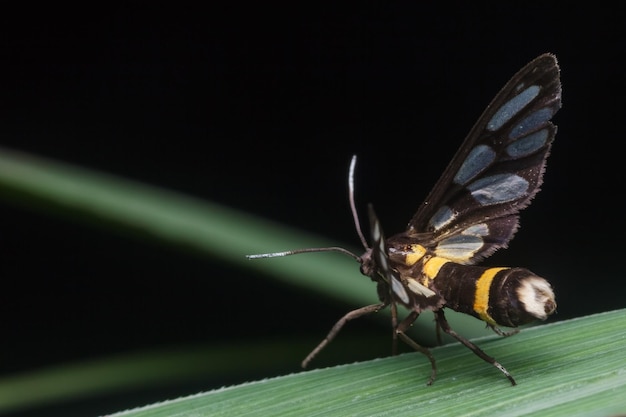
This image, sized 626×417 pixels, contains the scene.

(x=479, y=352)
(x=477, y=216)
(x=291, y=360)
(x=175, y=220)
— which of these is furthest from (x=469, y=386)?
(x=291, y=360)

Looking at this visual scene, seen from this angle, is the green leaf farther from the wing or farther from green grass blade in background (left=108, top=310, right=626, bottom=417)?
the wing

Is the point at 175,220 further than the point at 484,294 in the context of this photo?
Yes

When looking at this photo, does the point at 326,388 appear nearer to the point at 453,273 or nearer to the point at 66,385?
the point at 453,273

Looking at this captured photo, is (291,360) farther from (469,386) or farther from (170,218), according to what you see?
(469,386)

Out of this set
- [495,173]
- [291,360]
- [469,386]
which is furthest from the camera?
[291,360]

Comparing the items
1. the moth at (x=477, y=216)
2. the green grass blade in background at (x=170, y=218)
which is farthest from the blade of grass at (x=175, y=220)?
the moth at (x=477, y=216)

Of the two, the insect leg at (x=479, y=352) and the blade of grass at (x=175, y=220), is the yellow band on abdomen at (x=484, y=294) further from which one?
the blade of grass at (x=175, y=220)
